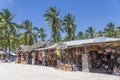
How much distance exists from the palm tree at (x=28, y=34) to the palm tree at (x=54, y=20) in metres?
10.5

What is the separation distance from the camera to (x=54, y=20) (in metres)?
52.6

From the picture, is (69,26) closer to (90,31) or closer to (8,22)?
(8,22)

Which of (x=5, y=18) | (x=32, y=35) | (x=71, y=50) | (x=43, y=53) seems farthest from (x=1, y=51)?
(x=71, y=50)

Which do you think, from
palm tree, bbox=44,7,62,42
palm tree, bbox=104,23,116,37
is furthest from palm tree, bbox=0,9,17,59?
palm tree, bbox=104,23,116,37

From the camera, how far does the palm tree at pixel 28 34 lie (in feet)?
204

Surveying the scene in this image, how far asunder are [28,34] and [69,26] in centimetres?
1174

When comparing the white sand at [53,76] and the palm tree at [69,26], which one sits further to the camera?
the palm tree at [69,26]

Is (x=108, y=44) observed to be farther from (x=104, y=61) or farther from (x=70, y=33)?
(x=70, y=33)

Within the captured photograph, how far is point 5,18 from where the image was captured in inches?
2117

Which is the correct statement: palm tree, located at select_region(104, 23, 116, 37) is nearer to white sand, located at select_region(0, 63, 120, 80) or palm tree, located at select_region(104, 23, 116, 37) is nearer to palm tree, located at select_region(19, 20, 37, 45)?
palm tree, located at select_region(19, 20, 37, 45)

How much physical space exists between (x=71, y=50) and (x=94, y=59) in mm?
2887

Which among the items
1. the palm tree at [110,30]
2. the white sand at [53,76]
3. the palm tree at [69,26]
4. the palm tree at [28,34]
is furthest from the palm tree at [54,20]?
the white sand at [53,76]

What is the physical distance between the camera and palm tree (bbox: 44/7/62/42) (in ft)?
169

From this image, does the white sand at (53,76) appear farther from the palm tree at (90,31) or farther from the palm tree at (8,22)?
the palm tree at (90,31)
